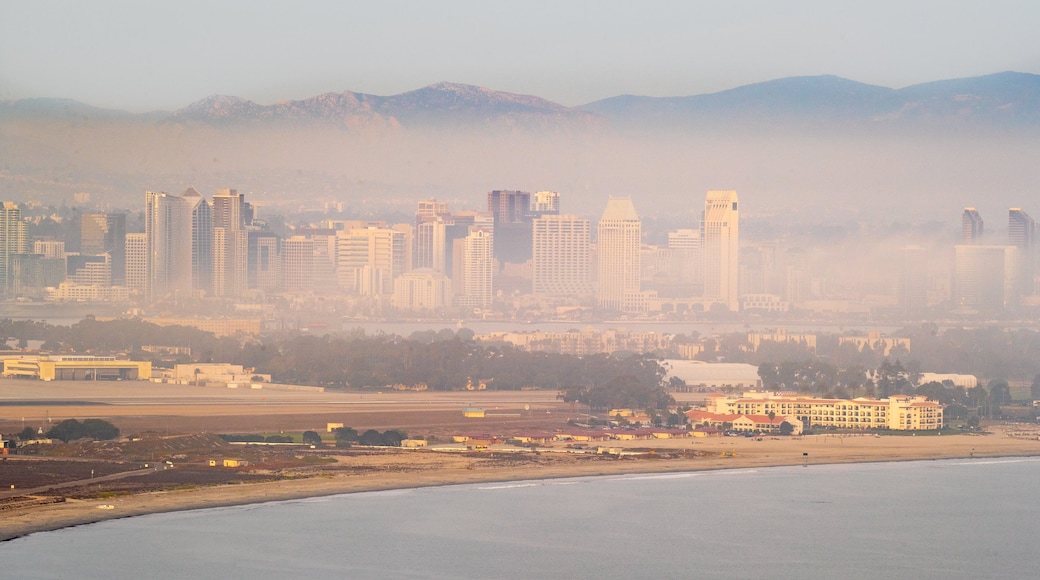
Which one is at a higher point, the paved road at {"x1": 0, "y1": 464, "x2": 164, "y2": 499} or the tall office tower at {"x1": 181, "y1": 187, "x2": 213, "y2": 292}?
the tall office tower at {"x1": 181, "y1": 187, "x2": 213, "y2": 292}

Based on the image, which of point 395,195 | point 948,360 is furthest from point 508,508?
point 395,195

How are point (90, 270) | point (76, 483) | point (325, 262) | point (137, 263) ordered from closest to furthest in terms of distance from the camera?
1. point (76, 483)
2. point (90, 270)
3. point (137, 263)
4. point (325, 262)

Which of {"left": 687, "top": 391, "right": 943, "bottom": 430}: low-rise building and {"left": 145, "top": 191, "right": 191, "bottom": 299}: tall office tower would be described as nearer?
{"left": 687, "top": 391, "right": 943, "bottom": 430}: low-rise building

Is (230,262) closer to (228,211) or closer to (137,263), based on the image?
(228,211)

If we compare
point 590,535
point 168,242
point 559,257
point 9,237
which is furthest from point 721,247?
point 590,535

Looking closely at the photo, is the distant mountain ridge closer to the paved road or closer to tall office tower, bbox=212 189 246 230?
tall office tower, bbox=212 189 246 230

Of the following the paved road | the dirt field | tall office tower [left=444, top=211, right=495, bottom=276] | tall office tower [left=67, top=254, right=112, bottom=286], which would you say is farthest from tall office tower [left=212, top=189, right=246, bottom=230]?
the paved road

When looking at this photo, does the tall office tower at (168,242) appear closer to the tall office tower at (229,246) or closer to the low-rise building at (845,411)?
the tall office tower at (229,246)
